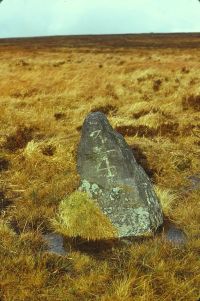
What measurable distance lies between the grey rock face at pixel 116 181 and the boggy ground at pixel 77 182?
0.38 metres

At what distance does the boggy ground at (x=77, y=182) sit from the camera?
505cm

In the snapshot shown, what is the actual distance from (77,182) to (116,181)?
2080 millimetres

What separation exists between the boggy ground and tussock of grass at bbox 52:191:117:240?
0.92 feet

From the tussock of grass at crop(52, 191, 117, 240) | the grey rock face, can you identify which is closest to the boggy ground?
the tussock of grass at crop(52, 191, 117, 240)

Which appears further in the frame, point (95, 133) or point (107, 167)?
point (95, 133)

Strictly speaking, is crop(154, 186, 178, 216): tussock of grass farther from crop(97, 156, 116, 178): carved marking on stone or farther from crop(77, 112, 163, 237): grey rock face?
crop(97, 156, 116, 178): carved marking on stone

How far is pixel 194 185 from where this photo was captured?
871 centimetres

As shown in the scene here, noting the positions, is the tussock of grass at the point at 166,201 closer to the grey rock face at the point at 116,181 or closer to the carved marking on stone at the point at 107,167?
the grey rock face at the point at 116,181

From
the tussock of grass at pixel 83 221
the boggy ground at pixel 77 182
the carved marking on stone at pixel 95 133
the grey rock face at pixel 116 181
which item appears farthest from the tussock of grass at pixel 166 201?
the carved marking on stone at pixel 95 133

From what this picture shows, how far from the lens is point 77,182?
28.0 feet

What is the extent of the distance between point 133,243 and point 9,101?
1199cm

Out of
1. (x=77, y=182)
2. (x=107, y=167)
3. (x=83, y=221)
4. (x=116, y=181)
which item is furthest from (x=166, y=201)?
(x=77, y=182)

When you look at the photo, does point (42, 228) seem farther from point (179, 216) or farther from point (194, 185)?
point (194, 185)

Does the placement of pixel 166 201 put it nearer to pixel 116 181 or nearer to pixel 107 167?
pixel 116 181
